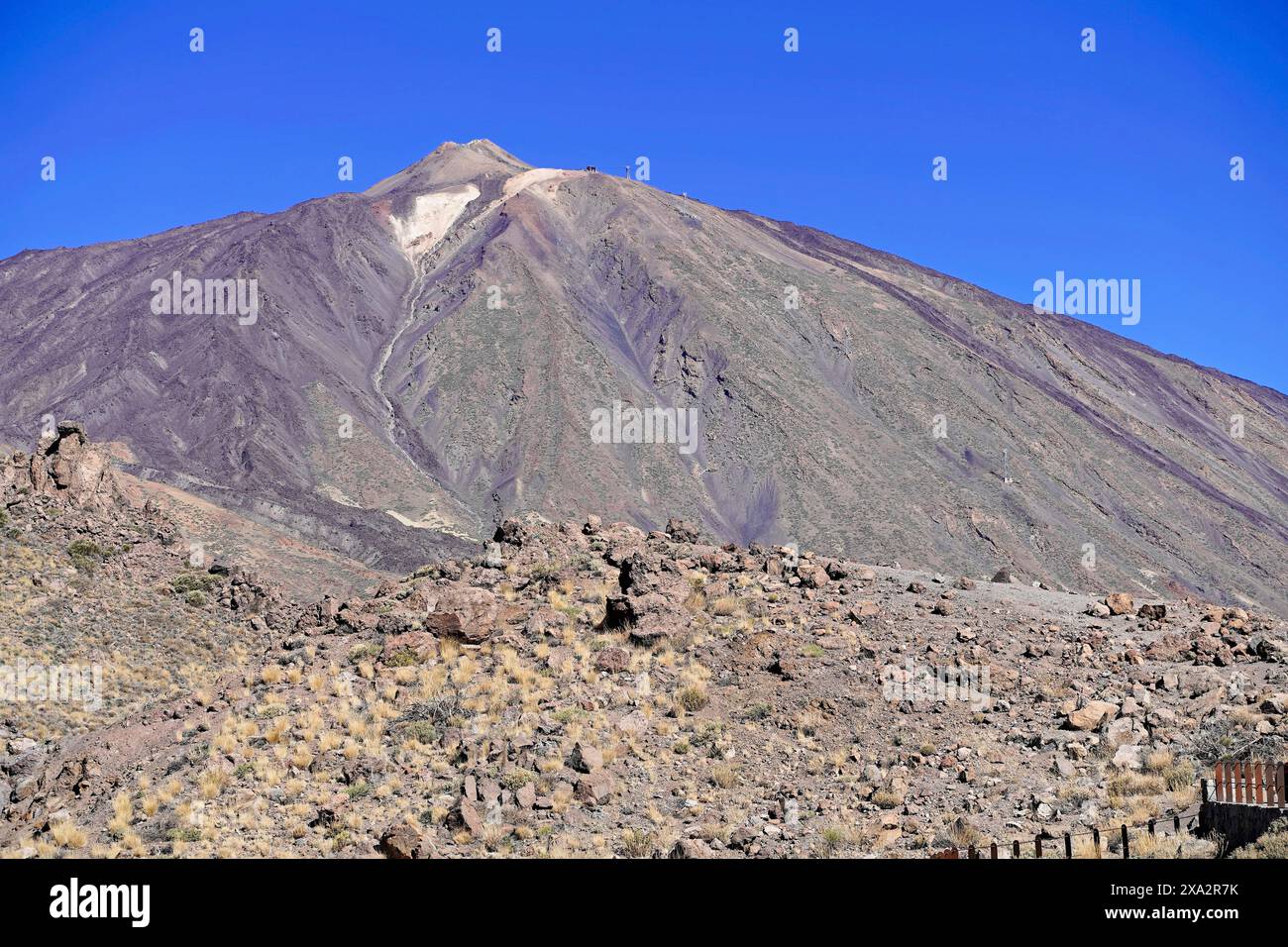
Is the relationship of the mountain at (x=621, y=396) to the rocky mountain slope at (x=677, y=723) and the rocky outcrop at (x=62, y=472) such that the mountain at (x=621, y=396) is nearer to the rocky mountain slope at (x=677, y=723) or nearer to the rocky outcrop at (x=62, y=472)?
the rocky outcrop at (x=62, y=472)

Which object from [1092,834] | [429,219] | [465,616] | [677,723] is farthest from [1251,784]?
[429,219]

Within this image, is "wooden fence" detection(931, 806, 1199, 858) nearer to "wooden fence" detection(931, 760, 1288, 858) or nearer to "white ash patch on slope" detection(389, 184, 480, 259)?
"wooden fence" detection(931, 760, 1288, 858)

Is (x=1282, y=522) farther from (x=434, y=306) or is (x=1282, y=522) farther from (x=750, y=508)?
(x=434, y=306)

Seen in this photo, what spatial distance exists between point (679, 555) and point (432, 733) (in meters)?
7.86

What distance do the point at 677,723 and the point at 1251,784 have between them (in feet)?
26.7

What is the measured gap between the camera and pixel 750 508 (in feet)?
316

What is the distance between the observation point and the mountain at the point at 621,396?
300 feet

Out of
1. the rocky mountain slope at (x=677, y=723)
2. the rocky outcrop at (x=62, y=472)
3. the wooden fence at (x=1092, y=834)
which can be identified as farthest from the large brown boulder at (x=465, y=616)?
the rocky outcrop at (x=62, y=472)

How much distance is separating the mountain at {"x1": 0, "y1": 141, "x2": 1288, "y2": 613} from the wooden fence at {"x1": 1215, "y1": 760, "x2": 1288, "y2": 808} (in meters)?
60.9

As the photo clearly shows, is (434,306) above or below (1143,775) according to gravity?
above
